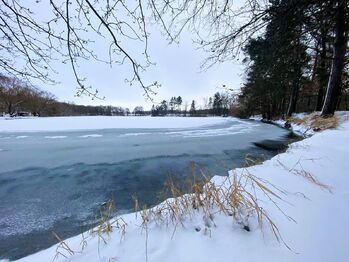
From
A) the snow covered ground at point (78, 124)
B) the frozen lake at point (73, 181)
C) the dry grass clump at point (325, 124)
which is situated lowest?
the snow covered ground at point (78, 124)

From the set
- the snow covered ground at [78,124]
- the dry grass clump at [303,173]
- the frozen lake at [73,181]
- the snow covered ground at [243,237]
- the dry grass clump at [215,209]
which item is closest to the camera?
the snow covered ground at [243,237]

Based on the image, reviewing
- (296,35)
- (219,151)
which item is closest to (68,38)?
(296,35)

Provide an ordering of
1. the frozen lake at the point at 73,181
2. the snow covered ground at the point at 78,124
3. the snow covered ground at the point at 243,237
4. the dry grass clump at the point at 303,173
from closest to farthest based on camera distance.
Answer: the snow covered ground at the point at 243,237 < the dry grass clump at the point at 303,173 < the frozen lake at the point at 73,181 < the snow covered ground at the point at 78,124

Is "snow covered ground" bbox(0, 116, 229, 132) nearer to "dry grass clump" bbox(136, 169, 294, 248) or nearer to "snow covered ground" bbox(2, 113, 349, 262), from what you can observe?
"dry grass clump" bbox(136, 169, 294, 248)

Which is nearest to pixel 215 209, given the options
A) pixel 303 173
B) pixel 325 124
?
pixel 303 173

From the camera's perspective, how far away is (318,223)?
1.97 metres

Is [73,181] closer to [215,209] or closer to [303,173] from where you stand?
[215,209]

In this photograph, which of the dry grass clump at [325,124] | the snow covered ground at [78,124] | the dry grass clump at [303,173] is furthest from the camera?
the snow covered ground at [78,124]

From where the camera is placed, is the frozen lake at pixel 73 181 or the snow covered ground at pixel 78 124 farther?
the snow covered ground at pixel 78 124

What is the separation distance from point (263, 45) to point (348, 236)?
15.4 feet

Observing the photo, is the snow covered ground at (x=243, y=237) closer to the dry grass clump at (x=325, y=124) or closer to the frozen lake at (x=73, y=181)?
the frozen lake at (x=73, y=181)

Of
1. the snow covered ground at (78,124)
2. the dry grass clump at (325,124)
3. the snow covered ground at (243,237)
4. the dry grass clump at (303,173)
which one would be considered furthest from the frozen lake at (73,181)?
the snow covered ground at (78,124)

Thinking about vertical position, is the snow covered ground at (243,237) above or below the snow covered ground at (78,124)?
above

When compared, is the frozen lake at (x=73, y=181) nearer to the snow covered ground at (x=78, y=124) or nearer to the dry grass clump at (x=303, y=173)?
the dry grass clump at (x=303, y=173)
